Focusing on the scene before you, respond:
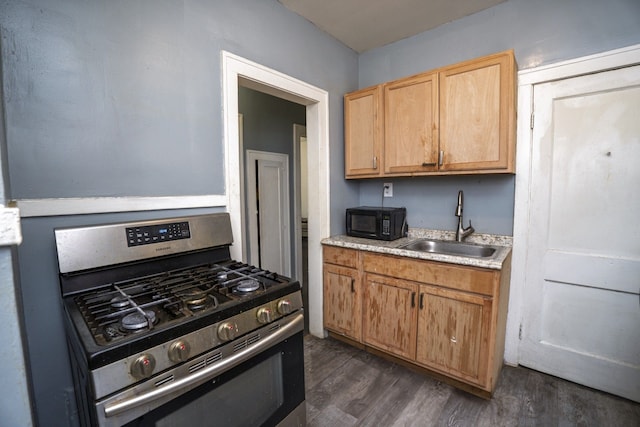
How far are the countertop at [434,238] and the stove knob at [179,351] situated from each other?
4.88ft

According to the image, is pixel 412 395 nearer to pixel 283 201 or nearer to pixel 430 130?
pixel 430 130

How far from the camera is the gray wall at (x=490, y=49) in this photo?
5.70ft

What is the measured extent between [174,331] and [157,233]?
0.65 m

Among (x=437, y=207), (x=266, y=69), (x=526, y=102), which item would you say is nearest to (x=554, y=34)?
(x=526, y=102)

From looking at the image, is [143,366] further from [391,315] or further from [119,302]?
[391,315]

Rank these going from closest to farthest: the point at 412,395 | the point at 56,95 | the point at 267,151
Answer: the point at 56,95 → the point at 412,395 → the point at 267,151

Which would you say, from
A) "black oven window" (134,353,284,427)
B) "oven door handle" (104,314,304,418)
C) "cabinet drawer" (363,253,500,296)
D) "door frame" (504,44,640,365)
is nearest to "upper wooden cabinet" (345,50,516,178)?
"door frame" (504,44,640,365)

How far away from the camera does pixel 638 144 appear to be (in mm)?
1666

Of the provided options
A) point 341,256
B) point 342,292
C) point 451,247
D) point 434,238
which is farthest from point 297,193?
point 451,247

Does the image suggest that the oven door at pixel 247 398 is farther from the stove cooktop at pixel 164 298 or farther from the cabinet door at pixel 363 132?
the cabinet door at pixel 363 132

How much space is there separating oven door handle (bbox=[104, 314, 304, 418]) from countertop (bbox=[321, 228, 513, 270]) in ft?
3.37

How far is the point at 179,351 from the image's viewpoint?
0.86 metres

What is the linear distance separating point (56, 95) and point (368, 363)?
2.40 metres

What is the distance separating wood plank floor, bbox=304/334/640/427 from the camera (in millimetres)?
1618
